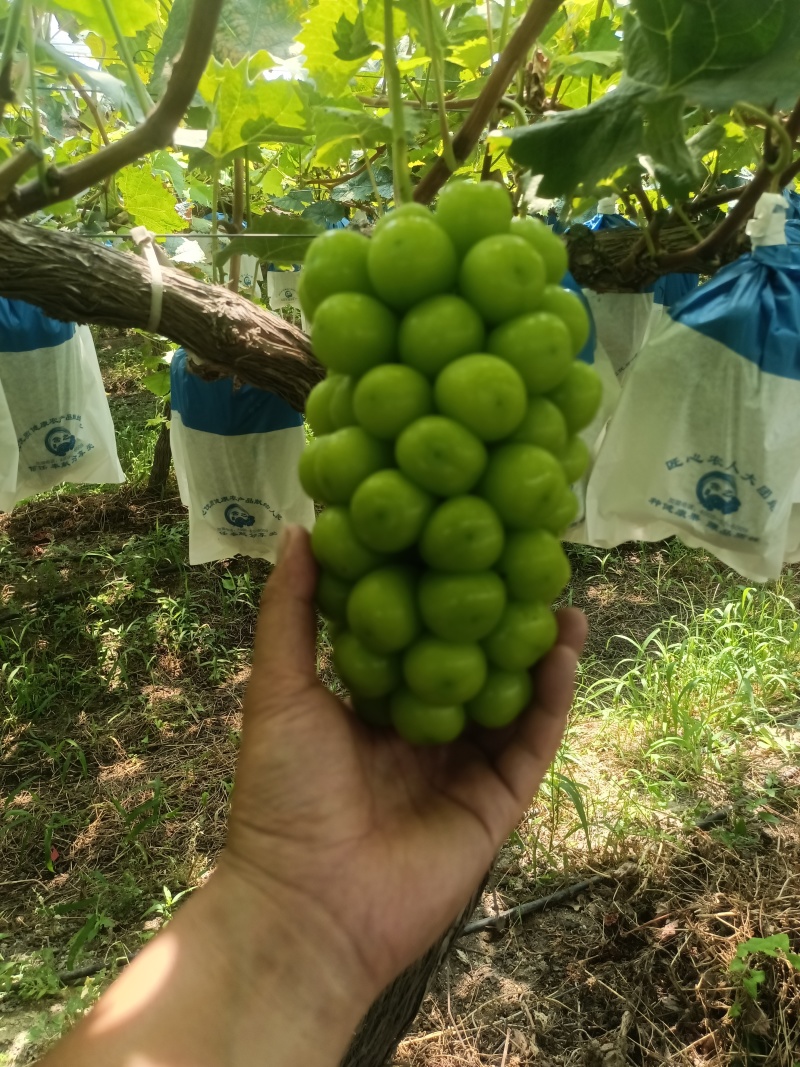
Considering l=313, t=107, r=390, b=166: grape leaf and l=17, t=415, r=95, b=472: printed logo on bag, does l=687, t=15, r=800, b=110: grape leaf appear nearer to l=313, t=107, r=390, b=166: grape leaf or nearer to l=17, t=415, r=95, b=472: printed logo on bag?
l=313, t=107, r=390, b=166: grape leaf

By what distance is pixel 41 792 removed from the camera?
281 cm

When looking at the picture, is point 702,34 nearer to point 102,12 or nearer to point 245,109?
point 245,109

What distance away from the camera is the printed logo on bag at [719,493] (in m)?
1.35

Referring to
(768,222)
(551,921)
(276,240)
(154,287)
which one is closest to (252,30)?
(276,240)

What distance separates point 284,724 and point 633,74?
92 cm

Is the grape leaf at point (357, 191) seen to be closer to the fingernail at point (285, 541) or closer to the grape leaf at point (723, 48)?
the grape leaf at point (723, 48)

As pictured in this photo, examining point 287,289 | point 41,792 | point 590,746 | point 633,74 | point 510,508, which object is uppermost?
point 633,74

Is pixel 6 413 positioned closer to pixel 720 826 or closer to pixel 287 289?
pixel 287 289

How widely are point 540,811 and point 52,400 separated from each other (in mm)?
2067

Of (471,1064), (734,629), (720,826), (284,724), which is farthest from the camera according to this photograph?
(734,629)

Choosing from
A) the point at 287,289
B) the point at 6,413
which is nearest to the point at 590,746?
the point at 6,413

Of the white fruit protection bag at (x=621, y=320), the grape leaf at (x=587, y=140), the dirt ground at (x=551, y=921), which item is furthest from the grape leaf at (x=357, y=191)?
the dirt ground at (x=551, y=921)

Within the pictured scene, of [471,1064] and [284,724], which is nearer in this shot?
[284,724]

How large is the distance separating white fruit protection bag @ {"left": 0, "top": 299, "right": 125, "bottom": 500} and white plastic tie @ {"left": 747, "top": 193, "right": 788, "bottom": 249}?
185 cm
